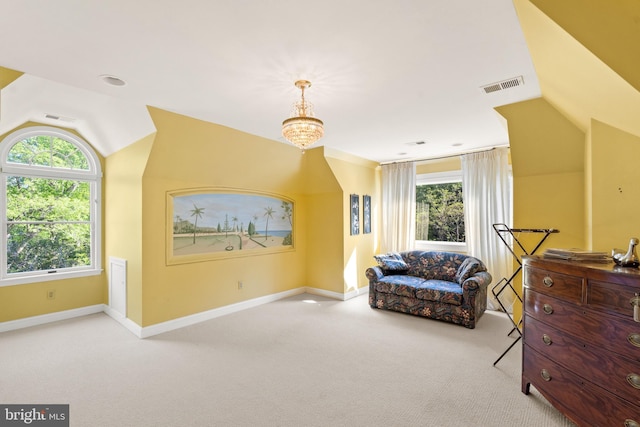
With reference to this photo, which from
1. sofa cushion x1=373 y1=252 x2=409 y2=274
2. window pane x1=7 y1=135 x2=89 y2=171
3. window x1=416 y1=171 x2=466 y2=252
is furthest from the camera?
window x1=416 y1=171 x2=466 y2=252

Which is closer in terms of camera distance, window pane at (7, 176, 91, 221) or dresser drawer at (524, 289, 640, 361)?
dresser drawer at (524, 289, 640, 361)

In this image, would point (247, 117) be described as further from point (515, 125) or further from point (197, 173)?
point (515, 125)

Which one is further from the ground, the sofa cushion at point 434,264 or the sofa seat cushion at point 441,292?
the sofa cushion at point 434,264

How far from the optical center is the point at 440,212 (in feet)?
19.1

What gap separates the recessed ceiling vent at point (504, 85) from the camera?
8.56 ft

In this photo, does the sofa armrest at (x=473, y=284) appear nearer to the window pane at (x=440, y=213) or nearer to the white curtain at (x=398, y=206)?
the window pane at (x=440, y=213)

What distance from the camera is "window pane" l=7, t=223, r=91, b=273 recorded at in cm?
410

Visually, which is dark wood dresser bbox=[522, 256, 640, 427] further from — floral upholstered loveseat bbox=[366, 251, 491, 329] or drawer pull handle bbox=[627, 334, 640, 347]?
floral upholstered loveseat bbox=[366, 251, 491, 329]

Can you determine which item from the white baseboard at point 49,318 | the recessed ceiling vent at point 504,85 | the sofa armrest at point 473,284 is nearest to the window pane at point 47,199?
the white baseboard at point 49,318

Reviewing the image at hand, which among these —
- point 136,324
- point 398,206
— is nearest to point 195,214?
point 136,324

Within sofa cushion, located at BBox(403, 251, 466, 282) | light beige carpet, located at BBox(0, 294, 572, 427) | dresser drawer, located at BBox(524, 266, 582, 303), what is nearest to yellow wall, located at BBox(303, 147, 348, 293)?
sofa cushion, located at BBox(403, 251, 466, 282)

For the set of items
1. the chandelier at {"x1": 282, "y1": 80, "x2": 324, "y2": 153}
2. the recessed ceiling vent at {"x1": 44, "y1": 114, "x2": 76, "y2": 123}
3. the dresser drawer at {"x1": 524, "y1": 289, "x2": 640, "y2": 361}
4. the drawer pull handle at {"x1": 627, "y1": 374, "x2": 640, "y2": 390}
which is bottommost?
the drawer pull handle at {"x1": 627, "y1": 374, "x2": 640, "y2": 390}

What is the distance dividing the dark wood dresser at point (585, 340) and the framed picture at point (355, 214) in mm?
3442

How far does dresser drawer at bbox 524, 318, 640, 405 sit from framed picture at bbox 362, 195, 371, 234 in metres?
3.78
